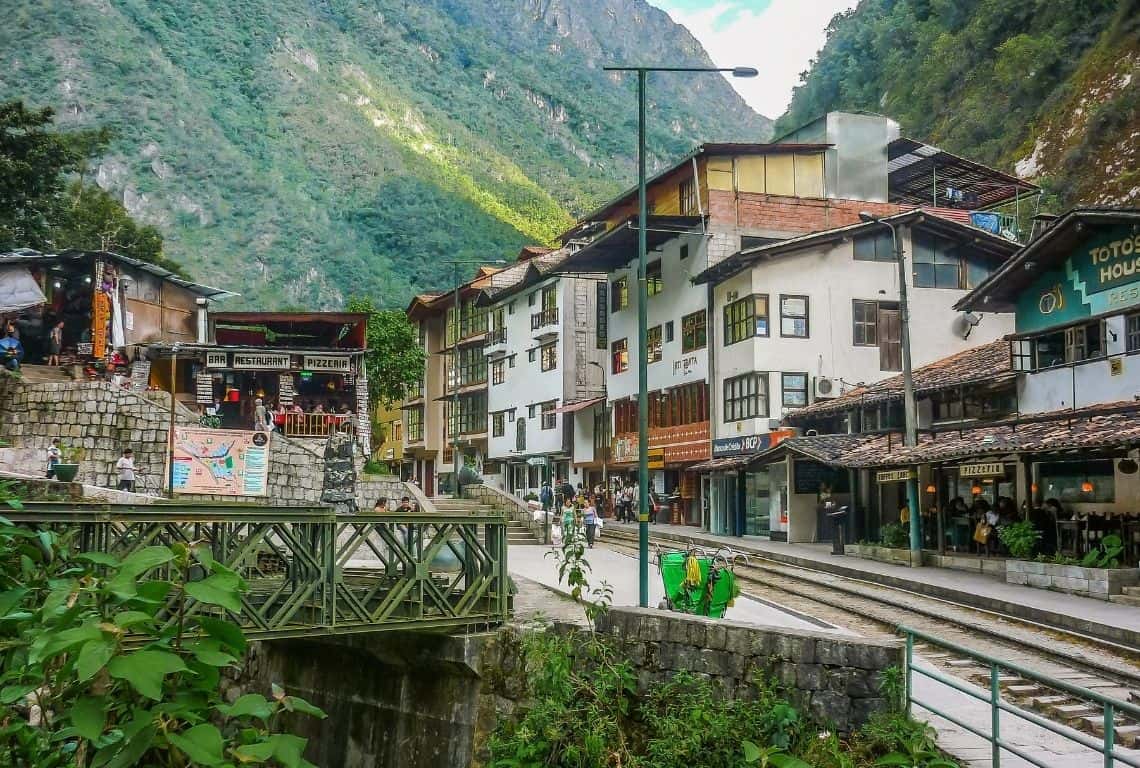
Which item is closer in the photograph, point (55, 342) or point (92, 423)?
point (92, 423)

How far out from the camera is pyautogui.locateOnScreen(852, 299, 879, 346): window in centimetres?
3969

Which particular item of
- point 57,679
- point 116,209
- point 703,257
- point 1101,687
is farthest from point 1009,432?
point 116,209

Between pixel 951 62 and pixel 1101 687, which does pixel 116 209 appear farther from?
pixel 1101 687

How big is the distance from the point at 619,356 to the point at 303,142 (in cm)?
8507

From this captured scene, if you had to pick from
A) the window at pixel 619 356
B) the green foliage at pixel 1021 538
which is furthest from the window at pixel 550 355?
the green foliage at pixel 1021 538

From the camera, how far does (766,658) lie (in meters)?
Answer: 11.8

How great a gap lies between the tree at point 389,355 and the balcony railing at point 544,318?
8644mm

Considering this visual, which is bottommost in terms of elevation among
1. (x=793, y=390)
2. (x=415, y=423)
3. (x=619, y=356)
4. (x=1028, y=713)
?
(x=1028, y=713)

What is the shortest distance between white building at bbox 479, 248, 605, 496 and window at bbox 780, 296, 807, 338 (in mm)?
15354

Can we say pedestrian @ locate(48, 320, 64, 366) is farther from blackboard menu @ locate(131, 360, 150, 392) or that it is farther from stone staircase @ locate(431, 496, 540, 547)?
stone staircase @ locate(431, 496, 540, 547)

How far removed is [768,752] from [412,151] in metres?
124

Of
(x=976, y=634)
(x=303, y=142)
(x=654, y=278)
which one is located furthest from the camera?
(x=303, y=142)

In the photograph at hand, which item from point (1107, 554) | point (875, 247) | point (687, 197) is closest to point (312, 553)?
point (1107, 554)

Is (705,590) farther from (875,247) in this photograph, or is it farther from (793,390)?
(875,247)
